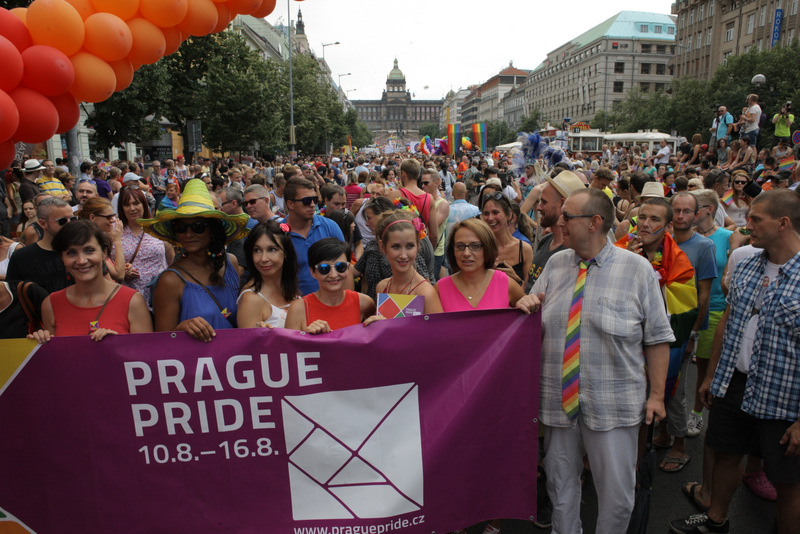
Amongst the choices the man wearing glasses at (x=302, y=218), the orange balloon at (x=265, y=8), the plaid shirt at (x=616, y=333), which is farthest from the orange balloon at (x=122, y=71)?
the plaid shirt at (x=616, y=333)

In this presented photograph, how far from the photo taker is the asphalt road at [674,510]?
11.7 feet

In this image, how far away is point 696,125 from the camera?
128ft

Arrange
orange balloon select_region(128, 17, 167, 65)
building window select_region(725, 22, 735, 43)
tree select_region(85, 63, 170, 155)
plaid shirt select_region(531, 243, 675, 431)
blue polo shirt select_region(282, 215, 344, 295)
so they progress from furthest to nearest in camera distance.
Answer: building window select_region(725, 22, 735, 43) → tree select_region(85, 63, 170, 155) → blue polo shirt select_region(282, 215, 344, 295) → orange balloon select_region(128, 17, 167, 65) → plaid shirt select_region(531, 243, 675, 431)

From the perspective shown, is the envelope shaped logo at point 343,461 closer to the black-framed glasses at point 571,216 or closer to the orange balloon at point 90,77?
the black-framed glasses at point 571,216

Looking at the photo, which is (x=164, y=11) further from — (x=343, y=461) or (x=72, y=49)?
(x=343, y=461)

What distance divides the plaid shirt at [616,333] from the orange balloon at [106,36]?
336cm

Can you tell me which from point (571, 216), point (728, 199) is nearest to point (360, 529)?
point (571, 216)

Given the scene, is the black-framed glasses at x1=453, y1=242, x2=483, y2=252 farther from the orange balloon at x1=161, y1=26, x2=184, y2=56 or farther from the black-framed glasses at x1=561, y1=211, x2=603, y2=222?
the orange balloon at x1=161, y1=26, x2=184, y2=56

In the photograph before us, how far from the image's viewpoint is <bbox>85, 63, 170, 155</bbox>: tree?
1998cm

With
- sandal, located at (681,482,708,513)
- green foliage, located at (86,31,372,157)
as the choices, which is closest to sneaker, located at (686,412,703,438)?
sandal, located at (681,482,708,513)

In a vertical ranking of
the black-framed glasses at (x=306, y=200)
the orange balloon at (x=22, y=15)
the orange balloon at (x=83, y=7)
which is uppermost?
the orange balloon at (x=83, y=7)

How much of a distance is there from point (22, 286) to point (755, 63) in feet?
143

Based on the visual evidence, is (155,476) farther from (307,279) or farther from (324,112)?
(324,112)

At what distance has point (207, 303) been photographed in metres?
3.40
